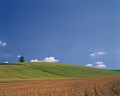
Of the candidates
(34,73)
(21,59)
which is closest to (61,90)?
(34,73)

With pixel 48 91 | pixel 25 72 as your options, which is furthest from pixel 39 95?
pixel 25 72

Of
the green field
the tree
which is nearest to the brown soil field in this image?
the green field

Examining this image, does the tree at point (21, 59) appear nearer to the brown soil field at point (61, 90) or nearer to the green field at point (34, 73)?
the green field at point (34, 73)

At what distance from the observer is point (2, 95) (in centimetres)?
1583

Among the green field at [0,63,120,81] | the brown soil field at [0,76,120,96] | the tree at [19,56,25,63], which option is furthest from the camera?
the tree at [19,56,25,63]

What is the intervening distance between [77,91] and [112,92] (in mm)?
5702

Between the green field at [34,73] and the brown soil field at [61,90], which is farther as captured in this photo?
the green field at [34,73]

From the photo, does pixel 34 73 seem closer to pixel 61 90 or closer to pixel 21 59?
pixel 61 90

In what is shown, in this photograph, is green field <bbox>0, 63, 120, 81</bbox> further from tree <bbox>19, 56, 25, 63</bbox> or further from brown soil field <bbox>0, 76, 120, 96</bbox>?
tree <bbox>19, 56, 25, 63</bbox>

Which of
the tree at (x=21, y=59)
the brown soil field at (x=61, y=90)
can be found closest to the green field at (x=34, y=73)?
the brown soil field at (x=61, y=90)

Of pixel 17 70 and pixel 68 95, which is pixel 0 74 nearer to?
pixel 17 70

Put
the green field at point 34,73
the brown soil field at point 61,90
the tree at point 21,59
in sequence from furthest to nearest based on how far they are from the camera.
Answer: the tree at point 21,59, the green field at point 34,73, the brown soil field at point 61,90

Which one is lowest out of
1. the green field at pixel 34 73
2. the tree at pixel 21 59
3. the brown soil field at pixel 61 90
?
the brown soil field at pixel 61 90

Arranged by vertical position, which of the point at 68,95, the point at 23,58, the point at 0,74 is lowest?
the point at 68,95
